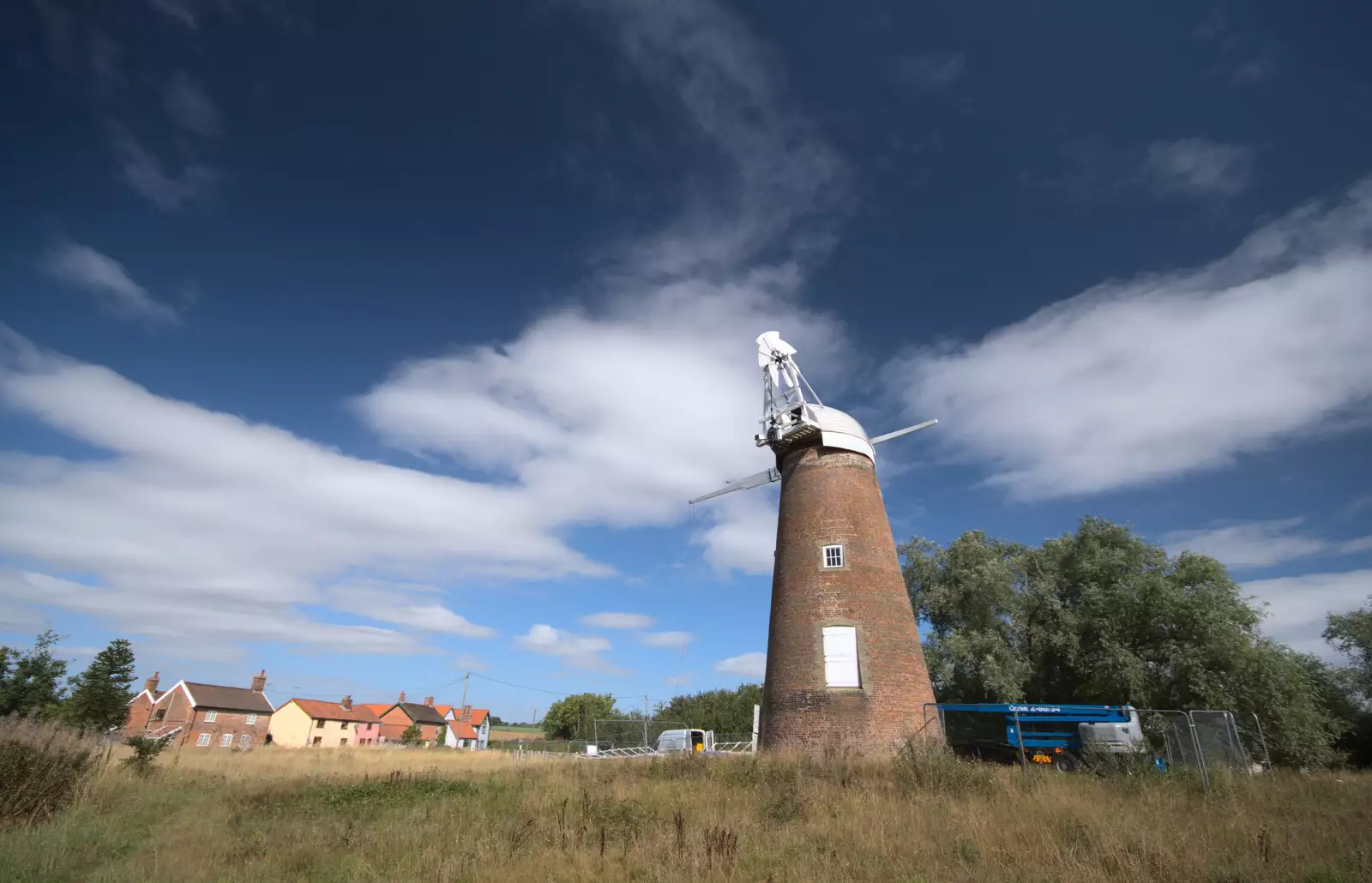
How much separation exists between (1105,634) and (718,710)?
3708 centimetres

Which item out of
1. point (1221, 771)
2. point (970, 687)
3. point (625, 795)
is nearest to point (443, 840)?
point (625, 795)

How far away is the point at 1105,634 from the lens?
28.2 m

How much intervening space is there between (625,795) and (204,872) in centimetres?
765

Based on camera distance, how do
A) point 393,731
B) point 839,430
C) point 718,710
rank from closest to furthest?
point 839,430, point 718,710, point 393,731

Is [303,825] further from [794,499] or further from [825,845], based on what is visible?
[794,499]

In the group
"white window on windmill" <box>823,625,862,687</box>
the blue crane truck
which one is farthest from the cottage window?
the blue crane truck

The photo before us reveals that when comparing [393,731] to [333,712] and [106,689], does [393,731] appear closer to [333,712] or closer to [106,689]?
[333,712]

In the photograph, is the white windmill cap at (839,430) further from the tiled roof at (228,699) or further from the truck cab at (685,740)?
the tiled roof at (228,699)

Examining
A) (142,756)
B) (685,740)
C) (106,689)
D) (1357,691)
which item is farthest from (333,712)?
(1357,691)

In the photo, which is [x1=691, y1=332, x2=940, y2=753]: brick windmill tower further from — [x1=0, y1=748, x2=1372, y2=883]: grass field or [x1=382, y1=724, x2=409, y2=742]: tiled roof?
[x1=382, y1=724, x2=409, y2=742]: tiled roof

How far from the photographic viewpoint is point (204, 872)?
8.33 metres

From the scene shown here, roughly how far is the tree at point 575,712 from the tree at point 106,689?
46.2 meters

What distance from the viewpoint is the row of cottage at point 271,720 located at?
57094 mm

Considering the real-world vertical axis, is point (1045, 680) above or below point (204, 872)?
above
